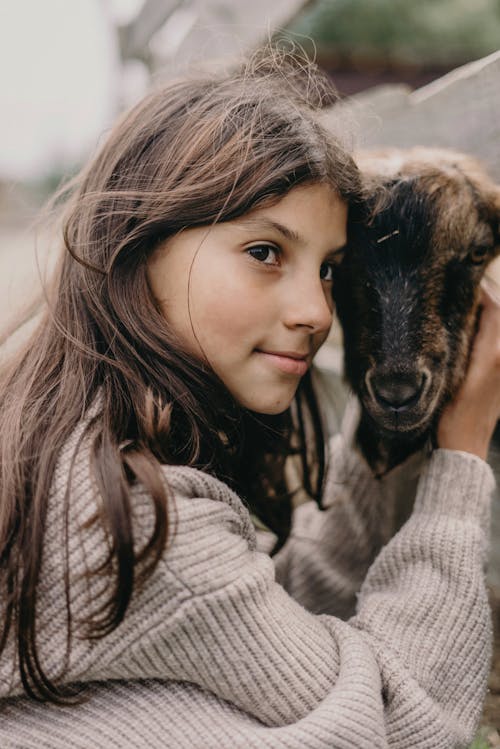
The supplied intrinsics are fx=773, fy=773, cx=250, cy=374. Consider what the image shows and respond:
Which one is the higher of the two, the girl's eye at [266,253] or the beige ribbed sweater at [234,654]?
the girl's eye at [266,253]

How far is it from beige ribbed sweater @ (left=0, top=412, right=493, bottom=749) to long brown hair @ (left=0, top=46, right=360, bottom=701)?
52mm

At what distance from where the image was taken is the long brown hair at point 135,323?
1453 millimetres

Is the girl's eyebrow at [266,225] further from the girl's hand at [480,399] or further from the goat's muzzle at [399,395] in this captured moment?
the girl's hand at [480,399]

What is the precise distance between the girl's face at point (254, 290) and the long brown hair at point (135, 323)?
3 centimetres

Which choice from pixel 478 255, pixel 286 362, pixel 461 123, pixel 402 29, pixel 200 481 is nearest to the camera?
pixel 200 481

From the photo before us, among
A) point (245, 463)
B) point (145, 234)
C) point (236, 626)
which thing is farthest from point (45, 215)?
point (236, 626)

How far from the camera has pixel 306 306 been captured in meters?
1.70

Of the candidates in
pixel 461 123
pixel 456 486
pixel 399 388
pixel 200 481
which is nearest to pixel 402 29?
pixel 461 123

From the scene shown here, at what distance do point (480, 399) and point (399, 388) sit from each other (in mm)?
310

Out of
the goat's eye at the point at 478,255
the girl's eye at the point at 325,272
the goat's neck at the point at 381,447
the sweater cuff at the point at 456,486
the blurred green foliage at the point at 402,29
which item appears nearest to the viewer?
the sweater cuff at the point at 456,486

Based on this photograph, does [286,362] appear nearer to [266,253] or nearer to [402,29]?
[266,253]

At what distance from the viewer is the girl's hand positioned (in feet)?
6.52

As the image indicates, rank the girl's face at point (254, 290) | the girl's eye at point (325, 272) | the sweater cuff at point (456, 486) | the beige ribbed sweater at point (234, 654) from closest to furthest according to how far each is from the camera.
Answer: the beige ribbed sweater at point (234, 654) < the girl's face at point (254, 290) < the sweater cuff at point (456, 486) < the girl's eye at point (325, 272)

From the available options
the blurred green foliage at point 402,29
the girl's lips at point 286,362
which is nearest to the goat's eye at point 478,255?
the girl's lips at point 286,362
